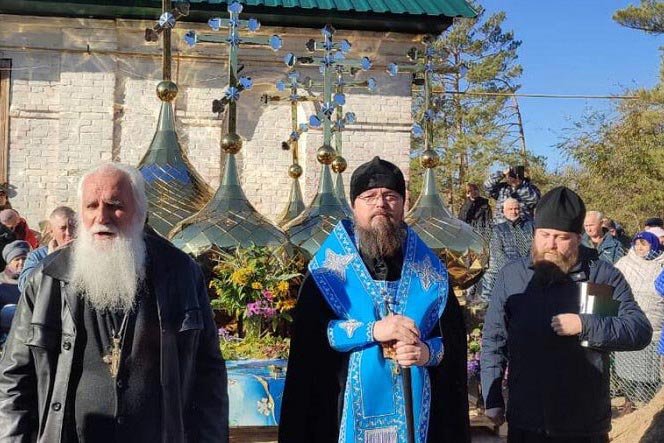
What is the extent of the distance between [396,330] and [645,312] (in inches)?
210

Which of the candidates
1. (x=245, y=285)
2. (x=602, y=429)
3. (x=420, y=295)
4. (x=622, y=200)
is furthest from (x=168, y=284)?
(x=622, y=200)

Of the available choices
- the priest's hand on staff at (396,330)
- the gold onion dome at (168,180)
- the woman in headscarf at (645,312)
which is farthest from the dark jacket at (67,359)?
the woman in headscarf at (645,312)

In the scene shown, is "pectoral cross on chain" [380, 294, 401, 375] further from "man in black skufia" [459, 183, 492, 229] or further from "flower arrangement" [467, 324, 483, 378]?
"man in black skufia" [459, 183, 492, 229]

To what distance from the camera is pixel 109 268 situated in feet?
9.30

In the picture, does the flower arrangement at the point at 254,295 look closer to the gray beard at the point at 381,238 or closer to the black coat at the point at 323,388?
the black coat at the point at 323,388

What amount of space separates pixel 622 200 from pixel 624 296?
22799mm

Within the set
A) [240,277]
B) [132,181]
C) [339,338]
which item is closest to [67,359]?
[132,181]

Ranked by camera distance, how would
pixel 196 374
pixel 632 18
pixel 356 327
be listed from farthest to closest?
pixel 632 18, pixel 356 327, pixel 196 374

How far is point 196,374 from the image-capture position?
3.00 m

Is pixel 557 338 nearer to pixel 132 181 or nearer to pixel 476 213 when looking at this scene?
pixel 132 181

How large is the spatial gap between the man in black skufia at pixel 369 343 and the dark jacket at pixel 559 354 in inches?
11.2

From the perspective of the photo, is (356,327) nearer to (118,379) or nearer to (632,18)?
(118,379)

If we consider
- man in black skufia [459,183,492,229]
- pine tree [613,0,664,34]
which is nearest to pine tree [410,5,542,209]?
pine tree [613,0,664,34]

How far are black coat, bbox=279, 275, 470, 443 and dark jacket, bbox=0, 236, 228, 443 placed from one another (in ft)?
1.84
